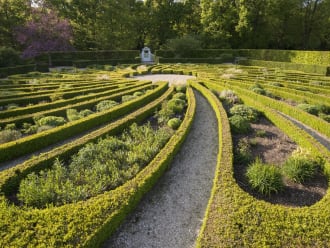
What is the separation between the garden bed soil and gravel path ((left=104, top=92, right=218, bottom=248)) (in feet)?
3.71

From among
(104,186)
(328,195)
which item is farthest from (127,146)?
(328,195)

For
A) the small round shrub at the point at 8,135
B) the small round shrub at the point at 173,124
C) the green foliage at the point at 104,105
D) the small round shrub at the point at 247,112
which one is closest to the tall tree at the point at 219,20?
the small round shrub at the point at 247,112

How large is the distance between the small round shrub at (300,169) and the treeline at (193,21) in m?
33.2

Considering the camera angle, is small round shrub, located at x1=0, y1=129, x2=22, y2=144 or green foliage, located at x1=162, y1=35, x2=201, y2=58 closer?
small round shrub, located at x1=0, y1=129, x2=22, y2=144

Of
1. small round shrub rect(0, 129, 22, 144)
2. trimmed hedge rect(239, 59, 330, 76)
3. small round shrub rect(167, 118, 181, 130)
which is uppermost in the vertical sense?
trimmed hedge rect(239, 59, 330, 76)

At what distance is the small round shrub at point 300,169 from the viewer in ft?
25.0

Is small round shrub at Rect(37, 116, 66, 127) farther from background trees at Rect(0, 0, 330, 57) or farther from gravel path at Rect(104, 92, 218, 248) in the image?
background trees at Rect(0, 0, 330, 57)

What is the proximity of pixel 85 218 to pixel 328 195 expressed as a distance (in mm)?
6029

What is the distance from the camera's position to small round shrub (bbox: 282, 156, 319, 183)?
7609 mm

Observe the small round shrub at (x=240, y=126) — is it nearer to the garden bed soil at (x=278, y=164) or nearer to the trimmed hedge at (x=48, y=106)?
the garden bed soil at (x=278, y=164)

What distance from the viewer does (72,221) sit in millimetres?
5336

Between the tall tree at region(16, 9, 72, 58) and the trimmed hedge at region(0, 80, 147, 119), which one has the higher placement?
the tall tree at region(16, 9, 72, 58)

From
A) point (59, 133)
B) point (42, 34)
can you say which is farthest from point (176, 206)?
point (42, 34)

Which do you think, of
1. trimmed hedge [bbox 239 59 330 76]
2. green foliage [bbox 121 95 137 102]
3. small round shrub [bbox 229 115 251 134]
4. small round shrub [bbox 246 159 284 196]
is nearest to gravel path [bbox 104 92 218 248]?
small round shrub [bbox 246 159 284 196]
